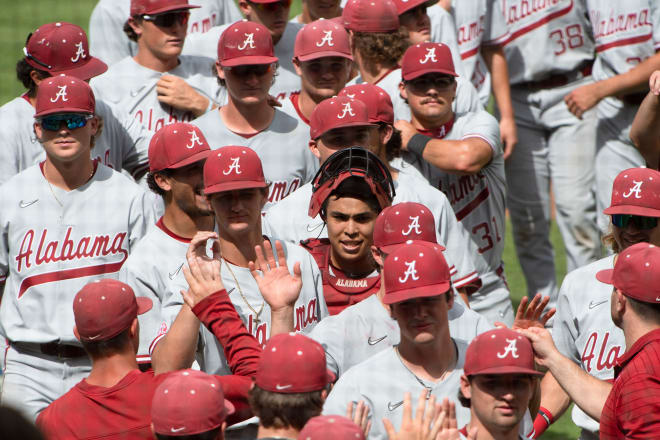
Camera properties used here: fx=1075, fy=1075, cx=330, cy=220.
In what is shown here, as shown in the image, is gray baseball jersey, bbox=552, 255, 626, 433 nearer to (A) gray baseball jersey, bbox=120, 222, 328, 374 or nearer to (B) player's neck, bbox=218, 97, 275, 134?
(A) gray baseball jersey, bbox=120, 222, 328, 374

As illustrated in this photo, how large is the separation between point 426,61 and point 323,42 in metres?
0.57

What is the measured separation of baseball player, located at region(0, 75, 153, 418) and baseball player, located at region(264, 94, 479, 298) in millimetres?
692

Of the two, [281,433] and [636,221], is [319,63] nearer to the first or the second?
[636,221]

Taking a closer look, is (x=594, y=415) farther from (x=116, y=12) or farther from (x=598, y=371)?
(x=116, y=12)

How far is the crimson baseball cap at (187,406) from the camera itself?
120 inches

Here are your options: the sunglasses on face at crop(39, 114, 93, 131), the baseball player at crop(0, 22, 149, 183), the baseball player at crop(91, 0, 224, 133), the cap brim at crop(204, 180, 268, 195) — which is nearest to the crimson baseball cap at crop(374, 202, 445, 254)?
the cap brim at crop(204, 180, 268, 195)

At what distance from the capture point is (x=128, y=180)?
503 centimetres

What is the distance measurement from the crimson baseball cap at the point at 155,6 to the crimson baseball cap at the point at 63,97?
1050mm

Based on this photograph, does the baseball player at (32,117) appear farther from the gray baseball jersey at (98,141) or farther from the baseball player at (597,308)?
the baseball player at (597,308)

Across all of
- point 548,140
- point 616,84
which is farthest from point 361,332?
point 548,140

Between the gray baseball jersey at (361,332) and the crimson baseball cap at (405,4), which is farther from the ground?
the crimson baseball cap at (405,4)

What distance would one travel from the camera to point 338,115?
477 centimetres

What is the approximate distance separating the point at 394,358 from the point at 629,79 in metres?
3.32

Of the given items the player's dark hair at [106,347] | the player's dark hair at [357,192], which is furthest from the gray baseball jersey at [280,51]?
the player's dark hair at [106,347]
